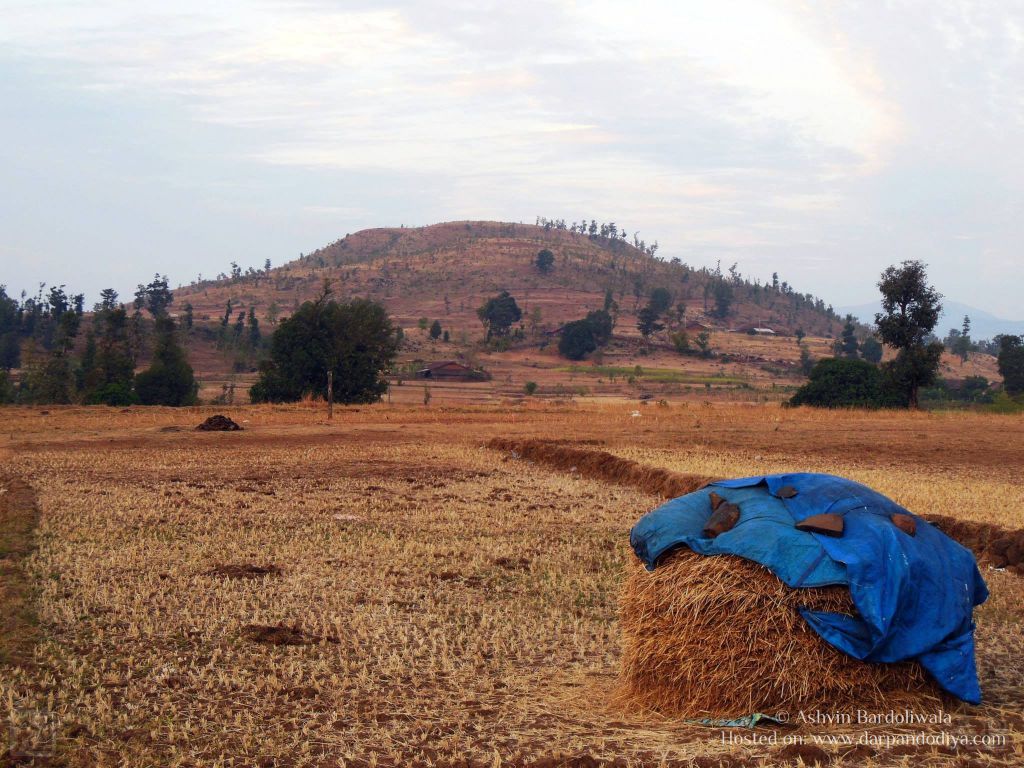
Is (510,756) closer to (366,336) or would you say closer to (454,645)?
(454,645)

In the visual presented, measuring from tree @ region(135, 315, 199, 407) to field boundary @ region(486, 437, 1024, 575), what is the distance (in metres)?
30.3

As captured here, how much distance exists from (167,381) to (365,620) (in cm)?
4780

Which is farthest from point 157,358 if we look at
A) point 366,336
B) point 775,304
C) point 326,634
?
point 775,304

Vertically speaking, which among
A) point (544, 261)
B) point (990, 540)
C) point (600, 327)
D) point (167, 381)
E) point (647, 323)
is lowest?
point (990, 540)

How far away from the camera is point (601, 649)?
860 centimetres

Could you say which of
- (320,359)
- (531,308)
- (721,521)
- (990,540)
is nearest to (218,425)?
(320,359)

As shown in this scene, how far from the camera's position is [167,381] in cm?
5347

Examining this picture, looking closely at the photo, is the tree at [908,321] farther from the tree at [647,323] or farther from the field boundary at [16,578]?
the tree at [647,323]

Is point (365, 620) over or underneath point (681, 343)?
underneath

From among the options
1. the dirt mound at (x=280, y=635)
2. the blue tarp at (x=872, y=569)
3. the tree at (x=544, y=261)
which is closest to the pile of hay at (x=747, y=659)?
the blue tarp at (x=872, y=569)

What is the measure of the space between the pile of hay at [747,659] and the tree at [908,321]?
41.8 meters

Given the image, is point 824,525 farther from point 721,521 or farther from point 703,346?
point 703,346

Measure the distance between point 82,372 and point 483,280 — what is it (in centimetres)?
8547

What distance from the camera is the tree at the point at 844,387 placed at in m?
45.8
